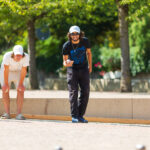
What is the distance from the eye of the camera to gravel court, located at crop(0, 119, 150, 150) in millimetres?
5661

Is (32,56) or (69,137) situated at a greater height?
(32,56)

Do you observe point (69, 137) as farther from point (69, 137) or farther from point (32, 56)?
point (32, 56)

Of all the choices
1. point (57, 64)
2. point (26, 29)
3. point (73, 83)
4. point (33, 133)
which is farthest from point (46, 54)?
point (33, 133)

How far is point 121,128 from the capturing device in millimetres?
7480

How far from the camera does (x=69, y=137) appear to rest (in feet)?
20.9

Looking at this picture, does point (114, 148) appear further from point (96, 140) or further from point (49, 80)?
point (49, 80)

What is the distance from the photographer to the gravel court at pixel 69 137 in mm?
5661

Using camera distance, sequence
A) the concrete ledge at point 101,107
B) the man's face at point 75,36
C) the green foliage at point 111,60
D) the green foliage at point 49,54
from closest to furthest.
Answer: the man's face at point 75,36 < the concrete ledge at point 101,107 < the green foliage at point 111,60 < the green foliage at point 49,54

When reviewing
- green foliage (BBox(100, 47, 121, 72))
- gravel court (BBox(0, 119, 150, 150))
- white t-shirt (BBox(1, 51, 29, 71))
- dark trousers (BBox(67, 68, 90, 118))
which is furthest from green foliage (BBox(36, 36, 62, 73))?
gravel court (BBox(0, 119, 150, 150))

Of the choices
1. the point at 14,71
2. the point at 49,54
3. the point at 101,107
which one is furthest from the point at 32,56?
the point at 14,71

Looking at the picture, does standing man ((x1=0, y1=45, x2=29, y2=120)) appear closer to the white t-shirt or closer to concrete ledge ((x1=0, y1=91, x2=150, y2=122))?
the white t-shirt

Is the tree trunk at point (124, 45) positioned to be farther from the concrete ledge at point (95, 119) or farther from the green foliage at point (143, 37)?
the concrete ledge at point (95, 119)

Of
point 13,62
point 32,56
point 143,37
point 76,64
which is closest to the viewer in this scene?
point 76,64

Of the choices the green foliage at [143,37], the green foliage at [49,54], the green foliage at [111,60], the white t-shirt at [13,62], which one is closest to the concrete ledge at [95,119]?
A: the white t-shirt at [13,62]
